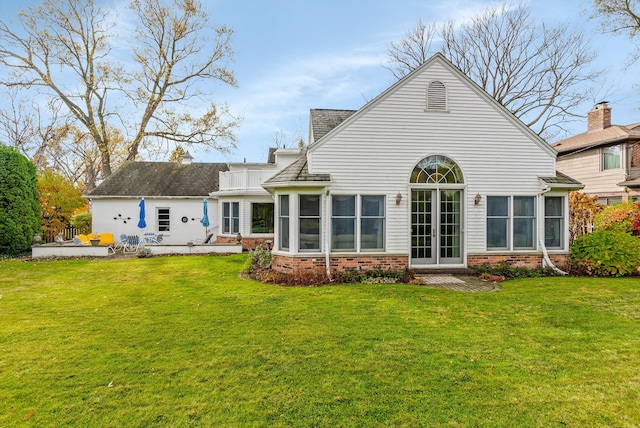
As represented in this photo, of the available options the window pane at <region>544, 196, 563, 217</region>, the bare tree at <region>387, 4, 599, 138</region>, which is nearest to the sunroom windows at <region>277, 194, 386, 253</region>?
the window pane at <region>544, 196, 563, 217</region>

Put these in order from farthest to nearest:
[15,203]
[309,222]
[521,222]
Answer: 1. [15,203]
2. [521,222]
3. [309,222]

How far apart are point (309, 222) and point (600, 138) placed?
18708mm

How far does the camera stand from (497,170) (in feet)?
33.9

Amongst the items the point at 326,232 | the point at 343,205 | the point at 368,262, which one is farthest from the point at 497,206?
the point at 326,232

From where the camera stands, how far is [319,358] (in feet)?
14.6

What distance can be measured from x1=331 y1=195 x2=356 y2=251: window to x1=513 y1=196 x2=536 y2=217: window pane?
5.38 m

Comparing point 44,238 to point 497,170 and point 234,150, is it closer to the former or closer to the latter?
point 234,150

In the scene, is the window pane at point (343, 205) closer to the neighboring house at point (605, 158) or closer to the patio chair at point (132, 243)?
the patio chair at point (132, 243)

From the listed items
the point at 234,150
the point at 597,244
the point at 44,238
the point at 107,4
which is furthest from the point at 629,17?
the point at 44,238

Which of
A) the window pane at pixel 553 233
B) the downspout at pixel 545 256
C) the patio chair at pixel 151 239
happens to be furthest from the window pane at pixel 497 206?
the patio chair at pixel 151 239

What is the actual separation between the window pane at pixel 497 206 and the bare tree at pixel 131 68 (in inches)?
707

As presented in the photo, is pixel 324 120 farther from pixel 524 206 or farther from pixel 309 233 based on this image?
pixel 524 206

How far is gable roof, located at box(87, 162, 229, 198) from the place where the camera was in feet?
61.4

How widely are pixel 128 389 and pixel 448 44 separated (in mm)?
27404
